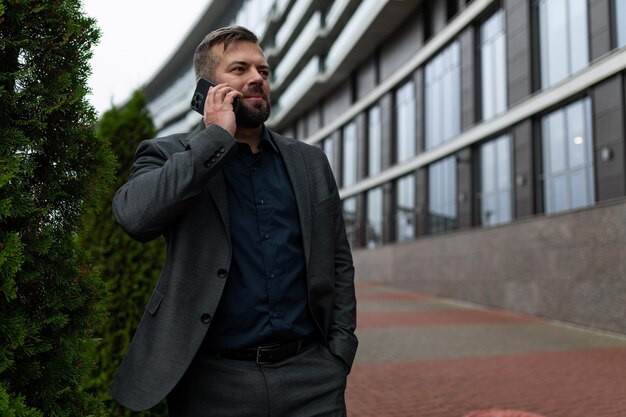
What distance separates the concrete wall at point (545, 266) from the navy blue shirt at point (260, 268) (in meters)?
11.5

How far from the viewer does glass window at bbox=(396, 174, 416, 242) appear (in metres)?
25.2

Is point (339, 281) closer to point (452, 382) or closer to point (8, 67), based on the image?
point (8, 67)

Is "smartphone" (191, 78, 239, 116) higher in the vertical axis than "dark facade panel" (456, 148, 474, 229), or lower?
lower

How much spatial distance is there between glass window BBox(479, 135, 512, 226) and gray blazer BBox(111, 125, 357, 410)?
651 inches

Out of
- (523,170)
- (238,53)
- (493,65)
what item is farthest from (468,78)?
(238,53)

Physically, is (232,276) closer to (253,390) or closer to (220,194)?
(220,194)

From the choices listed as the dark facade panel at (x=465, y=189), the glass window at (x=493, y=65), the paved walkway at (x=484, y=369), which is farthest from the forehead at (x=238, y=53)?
the dark facade panel at (x=465, y=189)

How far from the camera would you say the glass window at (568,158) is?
49.1ft

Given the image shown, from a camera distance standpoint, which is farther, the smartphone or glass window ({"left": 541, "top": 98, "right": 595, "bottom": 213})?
glass window ({"left": 541, "top": 98, "right": 595, "bottom": 213})

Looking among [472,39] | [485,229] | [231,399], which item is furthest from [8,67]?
[472,39]

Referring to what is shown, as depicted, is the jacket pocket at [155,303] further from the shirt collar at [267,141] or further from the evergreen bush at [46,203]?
the shirt collar at [267,141]

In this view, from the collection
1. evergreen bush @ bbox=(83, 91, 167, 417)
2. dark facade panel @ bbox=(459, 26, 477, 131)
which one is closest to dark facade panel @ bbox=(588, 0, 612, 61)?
dark facade panel @ bbox=(459, 26, 477, 131)

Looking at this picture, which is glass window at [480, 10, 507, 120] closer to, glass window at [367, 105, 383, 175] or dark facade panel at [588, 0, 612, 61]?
dark facade panel at [588, 0, 612, 61]

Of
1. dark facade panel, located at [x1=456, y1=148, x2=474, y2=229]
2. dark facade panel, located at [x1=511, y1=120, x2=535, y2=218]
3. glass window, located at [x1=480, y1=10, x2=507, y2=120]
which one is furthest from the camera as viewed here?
dark facade panel, located at [x1=456, y1=148, x2=474, y2=229]
